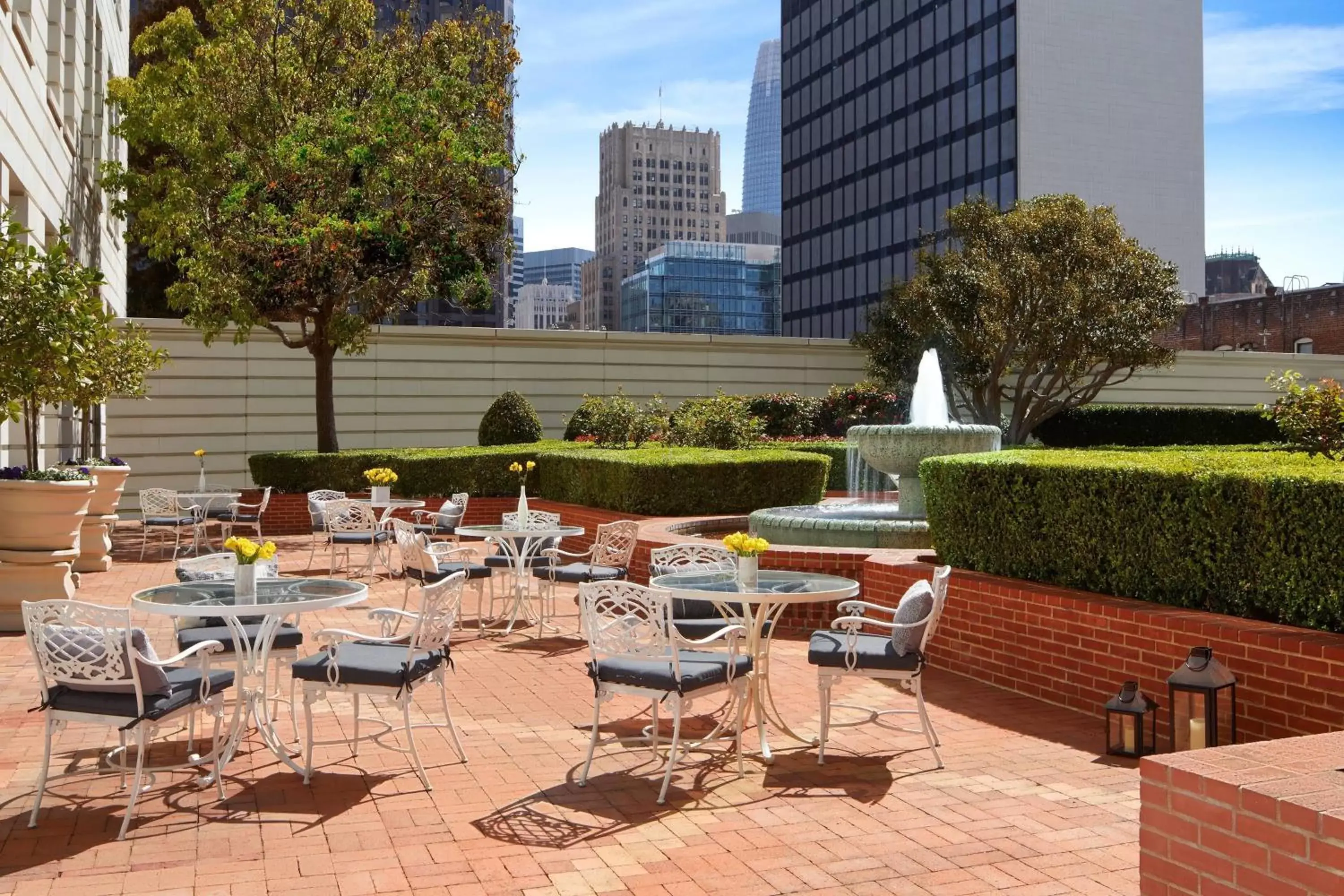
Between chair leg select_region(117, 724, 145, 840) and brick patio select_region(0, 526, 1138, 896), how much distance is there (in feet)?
0.24

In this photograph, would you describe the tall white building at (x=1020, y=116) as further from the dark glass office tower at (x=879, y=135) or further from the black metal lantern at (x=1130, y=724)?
the black metal lantern at (x=1130, y=724)

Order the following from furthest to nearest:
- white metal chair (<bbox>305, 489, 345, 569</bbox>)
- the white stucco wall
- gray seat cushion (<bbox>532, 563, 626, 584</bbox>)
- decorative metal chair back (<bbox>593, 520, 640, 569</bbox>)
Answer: the white stucco wall → white metal chair (<bbox>305, 489, 345, 569</bbox>) → decorative metal chair back (<bbox>593, 520, 640, 569</bbox>) → gray seat cushion (<bbox>532, 563, 626, 584</bbox>)

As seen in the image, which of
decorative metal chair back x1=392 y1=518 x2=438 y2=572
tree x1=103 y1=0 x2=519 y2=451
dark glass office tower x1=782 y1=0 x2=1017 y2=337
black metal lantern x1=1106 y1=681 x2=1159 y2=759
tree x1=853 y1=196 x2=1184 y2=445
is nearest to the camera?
black metal lantern x1=1106 y1=681 x2=1159 y2=759

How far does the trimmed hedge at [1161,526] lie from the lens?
625 cm

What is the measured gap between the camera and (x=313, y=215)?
20766 millimetres

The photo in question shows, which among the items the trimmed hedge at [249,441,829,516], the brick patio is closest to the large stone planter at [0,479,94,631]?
the brick patio

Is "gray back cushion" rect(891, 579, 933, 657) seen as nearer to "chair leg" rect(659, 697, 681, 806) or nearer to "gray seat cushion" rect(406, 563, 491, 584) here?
"chair leg" rect(659, 697, 681, 806)

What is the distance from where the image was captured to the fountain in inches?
492

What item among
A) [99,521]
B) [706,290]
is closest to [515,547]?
[99,521]

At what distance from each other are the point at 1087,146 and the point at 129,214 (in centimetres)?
4363

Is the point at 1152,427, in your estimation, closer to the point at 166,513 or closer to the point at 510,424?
the point at 510,424

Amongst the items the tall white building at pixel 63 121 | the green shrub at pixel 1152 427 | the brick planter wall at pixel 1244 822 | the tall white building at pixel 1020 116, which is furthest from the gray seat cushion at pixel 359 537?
the tall white building at pixel 1020 116

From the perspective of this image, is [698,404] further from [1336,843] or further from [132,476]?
[1336,843]

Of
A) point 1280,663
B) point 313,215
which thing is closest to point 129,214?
point 313,215
